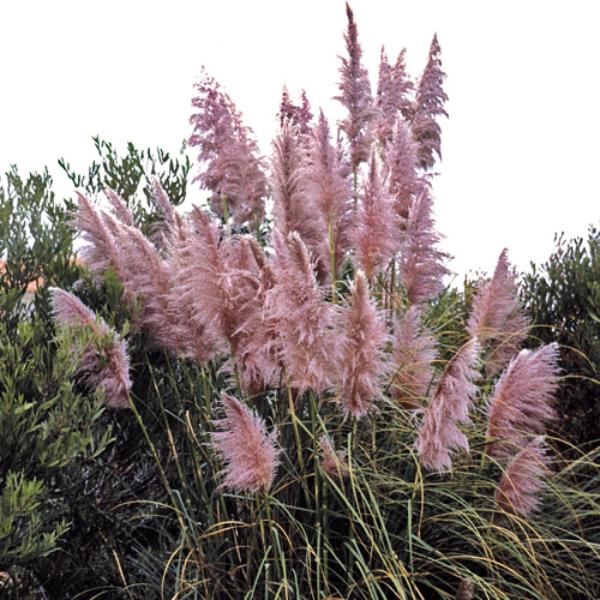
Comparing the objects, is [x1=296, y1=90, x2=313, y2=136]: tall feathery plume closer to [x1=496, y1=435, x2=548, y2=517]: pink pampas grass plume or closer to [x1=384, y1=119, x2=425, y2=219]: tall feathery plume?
[x1=384, y1=119, x2=425, y2=219]: tall feathery plume

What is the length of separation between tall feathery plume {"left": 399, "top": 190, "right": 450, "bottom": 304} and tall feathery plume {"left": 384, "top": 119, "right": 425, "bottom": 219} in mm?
190

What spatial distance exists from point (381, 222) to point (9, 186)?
2163 mm

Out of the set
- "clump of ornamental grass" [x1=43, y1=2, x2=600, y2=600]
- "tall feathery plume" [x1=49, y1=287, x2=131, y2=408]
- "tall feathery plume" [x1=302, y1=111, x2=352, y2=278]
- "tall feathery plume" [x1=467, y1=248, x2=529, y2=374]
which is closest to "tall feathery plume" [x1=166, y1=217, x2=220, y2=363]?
"clump of ornamental grass" [x1=43, y1=2, x2=600, y2=600]

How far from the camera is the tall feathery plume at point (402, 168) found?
13.0 feet

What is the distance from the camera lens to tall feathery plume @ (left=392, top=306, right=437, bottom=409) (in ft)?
10.7

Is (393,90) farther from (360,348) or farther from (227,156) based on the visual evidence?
(360,348)

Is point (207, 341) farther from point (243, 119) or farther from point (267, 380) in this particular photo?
point (243, 119)

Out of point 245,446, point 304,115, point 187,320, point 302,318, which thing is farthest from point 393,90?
point 245,446

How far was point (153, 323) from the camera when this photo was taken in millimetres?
3850

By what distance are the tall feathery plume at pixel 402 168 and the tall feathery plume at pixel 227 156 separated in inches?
29.1

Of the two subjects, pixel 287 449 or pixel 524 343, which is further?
pixel 524 343

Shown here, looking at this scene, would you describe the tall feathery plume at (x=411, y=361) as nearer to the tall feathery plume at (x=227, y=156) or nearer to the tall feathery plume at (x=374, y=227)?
the tall feathery plume at (x=374, y=227)

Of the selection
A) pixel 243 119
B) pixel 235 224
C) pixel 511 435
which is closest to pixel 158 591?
pixel 511 435

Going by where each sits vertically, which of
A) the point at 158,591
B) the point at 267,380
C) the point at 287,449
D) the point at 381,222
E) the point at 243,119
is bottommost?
the point at 158,591
